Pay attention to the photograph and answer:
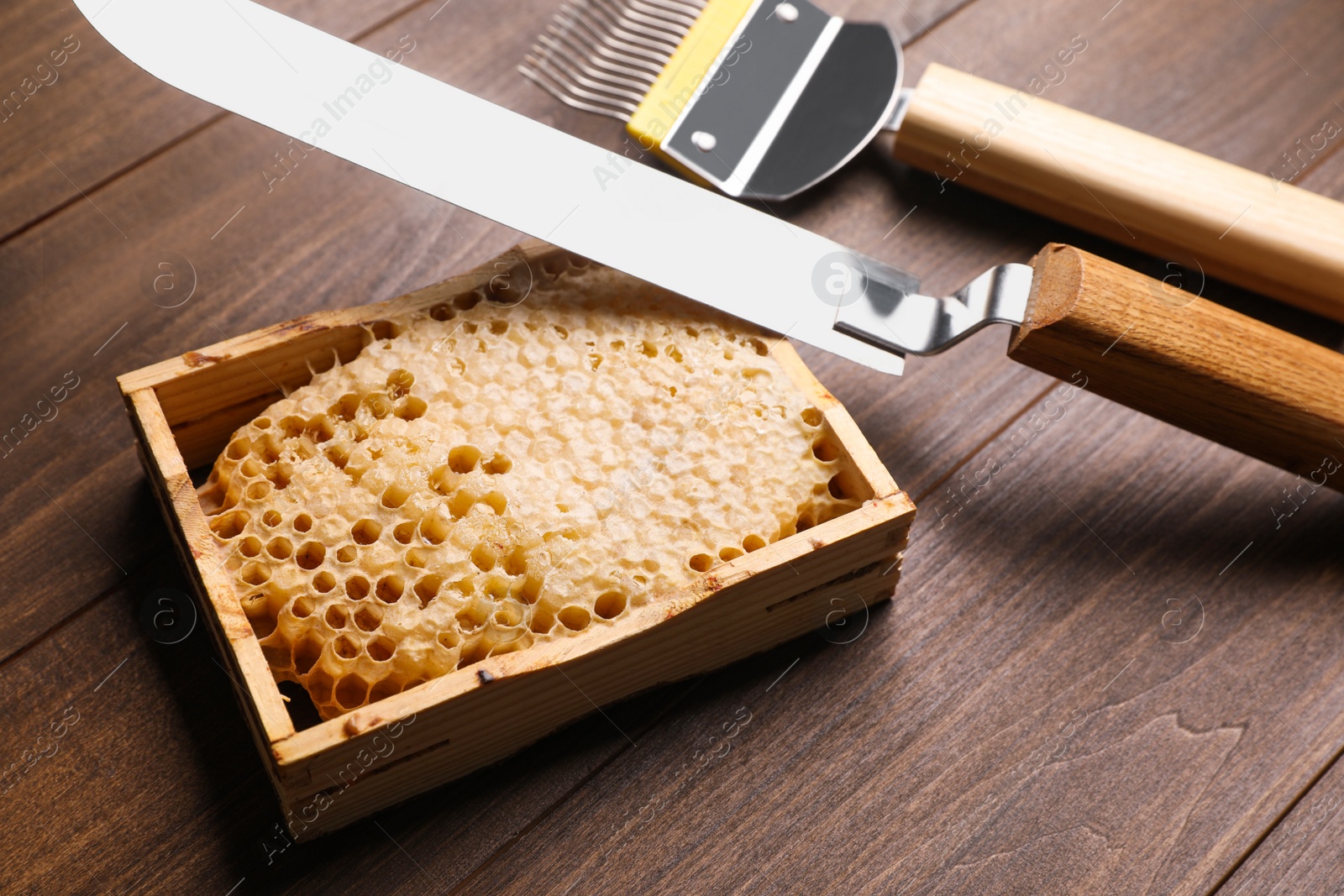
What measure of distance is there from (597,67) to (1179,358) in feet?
1.52

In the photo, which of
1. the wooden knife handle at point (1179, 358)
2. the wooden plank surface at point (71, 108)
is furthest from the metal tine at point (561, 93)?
the wooden knife handle at point (1179, 358)

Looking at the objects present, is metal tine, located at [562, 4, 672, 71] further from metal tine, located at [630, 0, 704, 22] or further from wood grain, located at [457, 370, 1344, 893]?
wood grain, located at [457, 370, 1344, 893]

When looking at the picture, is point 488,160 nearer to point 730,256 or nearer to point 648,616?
point 730,256

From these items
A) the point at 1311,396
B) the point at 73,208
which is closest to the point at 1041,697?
the point at 1311,396

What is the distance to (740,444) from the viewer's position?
A: 59cm

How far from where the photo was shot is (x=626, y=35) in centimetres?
78

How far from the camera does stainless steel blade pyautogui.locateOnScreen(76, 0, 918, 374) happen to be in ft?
1.92

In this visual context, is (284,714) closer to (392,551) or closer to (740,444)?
(392,551)

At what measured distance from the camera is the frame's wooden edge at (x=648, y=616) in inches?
19.3

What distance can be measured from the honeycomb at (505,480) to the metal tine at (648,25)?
0.24m

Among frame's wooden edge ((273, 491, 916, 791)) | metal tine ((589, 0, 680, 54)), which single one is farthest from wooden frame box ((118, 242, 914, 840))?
metal tine ((589, 0, 680, 54))

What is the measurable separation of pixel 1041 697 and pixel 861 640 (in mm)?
105

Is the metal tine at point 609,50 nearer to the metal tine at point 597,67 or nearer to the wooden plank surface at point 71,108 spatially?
the metal tine at point 597,67

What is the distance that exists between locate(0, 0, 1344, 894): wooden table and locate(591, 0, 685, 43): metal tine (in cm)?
7
